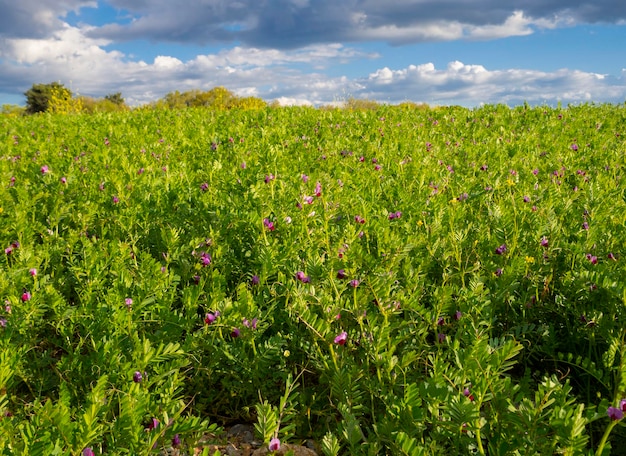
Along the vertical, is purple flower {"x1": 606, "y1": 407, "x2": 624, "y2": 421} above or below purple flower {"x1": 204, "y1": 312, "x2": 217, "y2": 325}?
below

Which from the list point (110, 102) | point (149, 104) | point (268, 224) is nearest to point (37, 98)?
point (110, 102)

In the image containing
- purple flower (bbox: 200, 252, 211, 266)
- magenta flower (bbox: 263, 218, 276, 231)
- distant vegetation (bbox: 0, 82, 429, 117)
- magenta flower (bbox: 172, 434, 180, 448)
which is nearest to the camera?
magenta flower (bbox: 172, 434, 180, 448)

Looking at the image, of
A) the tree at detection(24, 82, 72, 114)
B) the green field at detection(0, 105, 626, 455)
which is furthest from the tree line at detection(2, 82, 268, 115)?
the green field at detection(0, 105, 626, 455)

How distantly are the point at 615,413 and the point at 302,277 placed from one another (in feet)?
5.52

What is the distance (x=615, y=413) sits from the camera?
72.2 inches

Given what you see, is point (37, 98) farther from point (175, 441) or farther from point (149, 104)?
point (175, 441)

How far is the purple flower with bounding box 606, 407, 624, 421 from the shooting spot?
1.83 m

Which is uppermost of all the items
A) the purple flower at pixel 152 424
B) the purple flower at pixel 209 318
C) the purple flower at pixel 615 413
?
the purple flower at pixel 209 318

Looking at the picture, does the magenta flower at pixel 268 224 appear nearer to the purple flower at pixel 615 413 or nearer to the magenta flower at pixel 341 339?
the magenta flower at pixel 341 339

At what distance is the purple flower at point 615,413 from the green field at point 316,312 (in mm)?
51

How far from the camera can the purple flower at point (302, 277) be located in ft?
9.94

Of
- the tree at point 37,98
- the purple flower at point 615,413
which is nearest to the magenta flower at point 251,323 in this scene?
the purple flower at point 615,413

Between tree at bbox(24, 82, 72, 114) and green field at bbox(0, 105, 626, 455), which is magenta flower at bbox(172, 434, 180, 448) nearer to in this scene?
green field at bbox(0, 105, 626, 455)

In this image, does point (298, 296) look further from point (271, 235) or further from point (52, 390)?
point (52, 390)
